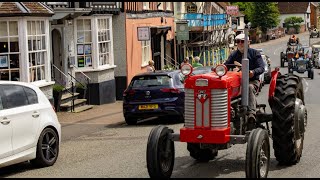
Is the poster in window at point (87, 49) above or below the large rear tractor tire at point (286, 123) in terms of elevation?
above

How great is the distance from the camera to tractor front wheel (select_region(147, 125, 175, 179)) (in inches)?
329

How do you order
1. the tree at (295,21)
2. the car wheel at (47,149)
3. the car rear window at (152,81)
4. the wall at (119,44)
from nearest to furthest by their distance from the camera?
the car wheel at (47,149) < the car rear window at (152,81) < the wall at (119,44) < the tree at (295,21)

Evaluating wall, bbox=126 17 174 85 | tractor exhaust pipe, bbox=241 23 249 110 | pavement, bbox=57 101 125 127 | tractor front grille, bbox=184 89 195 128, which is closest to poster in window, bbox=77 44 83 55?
pavement, bbox=57 101 125 127

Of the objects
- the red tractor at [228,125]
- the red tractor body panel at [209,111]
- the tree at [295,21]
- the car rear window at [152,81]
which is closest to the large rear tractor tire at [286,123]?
the red tractor at [228,125]

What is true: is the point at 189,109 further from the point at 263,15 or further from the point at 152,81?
the point at 263,15

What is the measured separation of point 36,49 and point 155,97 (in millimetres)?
4639

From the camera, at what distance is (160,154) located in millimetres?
8578

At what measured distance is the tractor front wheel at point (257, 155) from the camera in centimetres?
793

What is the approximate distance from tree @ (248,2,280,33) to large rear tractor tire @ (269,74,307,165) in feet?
209

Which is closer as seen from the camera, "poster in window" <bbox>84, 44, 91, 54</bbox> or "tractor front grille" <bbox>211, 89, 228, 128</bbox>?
"tractor front grille" <bbox>211, 89, 228, 128</bbox>

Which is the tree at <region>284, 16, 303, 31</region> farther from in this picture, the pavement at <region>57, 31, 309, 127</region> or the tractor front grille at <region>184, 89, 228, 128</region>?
the tractor front grille at <region>184, 89, 228, 128</region>

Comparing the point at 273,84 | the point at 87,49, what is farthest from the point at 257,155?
the point at 87,49

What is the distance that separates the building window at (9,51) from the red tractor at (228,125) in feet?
33.6

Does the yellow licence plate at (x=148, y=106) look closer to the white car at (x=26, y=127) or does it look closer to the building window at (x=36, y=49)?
the building window at (x=36, y=49)
